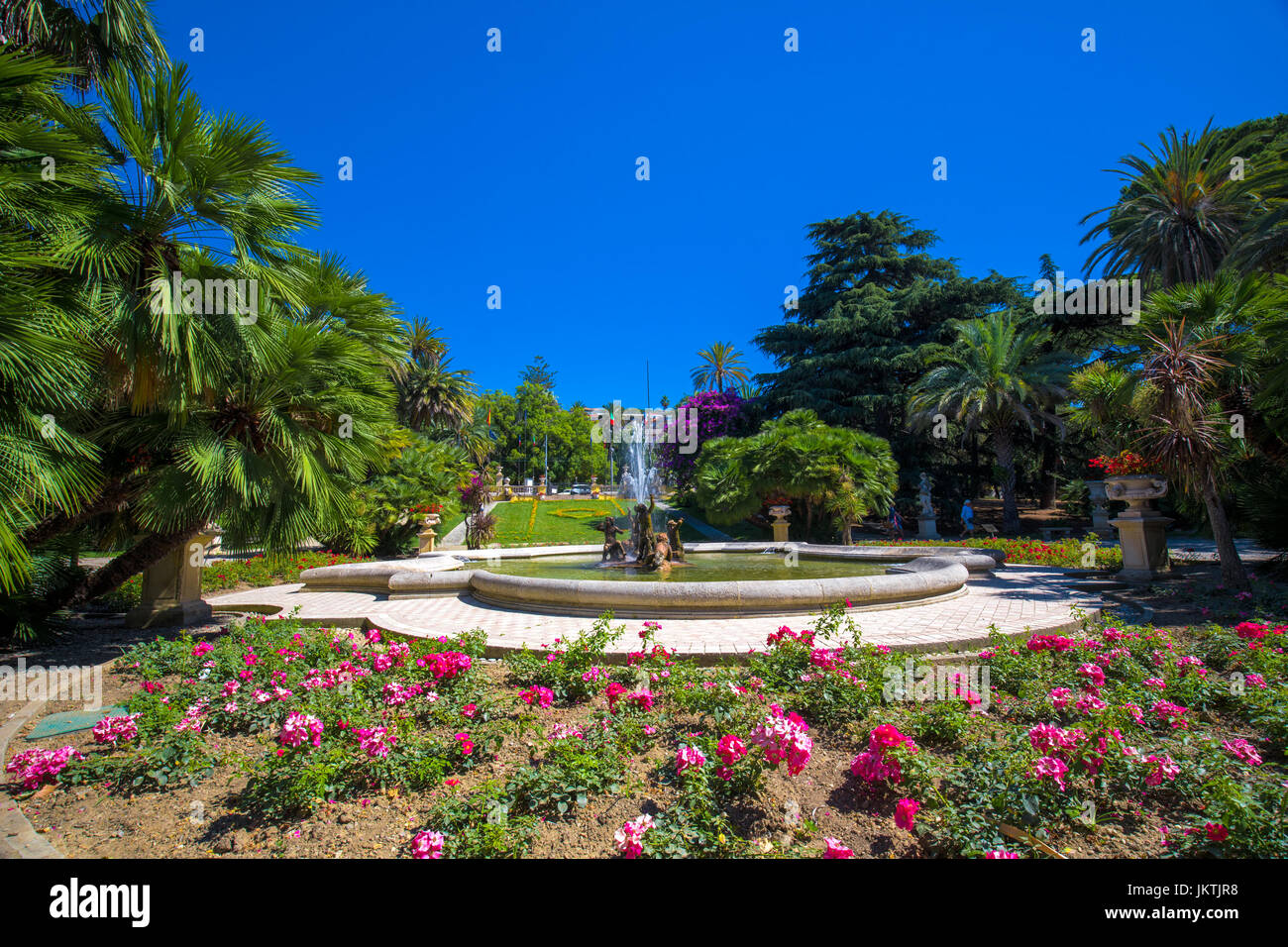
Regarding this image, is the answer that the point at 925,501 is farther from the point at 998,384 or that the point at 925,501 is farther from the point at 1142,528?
the point at 1142,528

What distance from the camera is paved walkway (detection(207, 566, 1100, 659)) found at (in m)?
6.48

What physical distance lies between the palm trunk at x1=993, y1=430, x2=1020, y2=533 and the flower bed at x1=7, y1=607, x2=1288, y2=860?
75.4ft

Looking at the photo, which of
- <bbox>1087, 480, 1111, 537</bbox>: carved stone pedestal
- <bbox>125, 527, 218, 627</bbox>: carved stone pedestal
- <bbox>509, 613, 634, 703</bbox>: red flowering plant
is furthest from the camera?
<bbox>1087, 480, 1111, 537</bbox>: carved stone pedestal

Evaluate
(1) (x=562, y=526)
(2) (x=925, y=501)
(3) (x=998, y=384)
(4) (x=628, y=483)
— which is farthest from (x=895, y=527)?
(1) (x=562, y=526)

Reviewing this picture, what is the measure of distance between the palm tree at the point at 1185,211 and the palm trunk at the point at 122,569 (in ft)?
91.0

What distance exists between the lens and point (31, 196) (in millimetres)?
4547

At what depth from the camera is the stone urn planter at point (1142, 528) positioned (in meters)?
10.5

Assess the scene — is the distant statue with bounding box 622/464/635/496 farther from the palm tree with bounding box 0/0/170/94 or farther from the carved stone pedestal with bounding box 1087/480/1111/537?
the palm tree with bounding box 0/0/170/94

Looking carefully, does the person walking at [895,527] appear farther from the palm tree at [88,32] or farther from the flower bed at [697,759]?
the palm tree at [88,32]

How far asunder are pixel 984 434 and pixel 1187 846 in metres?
34.9

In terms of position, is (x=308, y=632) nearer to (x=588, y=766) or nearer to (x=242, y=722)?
(x=242, y=722)

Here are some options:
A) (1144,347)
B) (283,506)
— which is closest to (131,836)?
(283,506)

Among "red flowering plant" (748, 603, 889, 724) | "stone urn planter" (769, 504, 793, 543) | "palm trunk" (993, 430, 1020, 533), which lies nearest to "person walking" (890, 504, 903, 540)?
"palm trunk" (993, 430, 1020, 533)

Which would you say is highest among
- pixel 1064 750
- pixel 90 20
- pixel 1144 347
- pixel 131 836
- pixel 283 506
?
pixel 90 20
